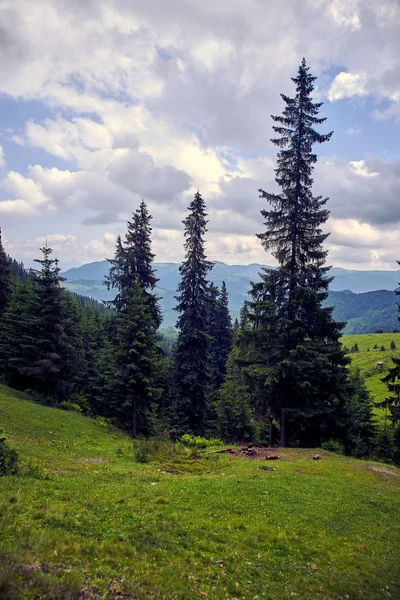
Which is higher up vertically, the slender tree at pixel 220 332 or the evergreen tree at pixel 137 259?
the evergreen tree at pixel 137 259

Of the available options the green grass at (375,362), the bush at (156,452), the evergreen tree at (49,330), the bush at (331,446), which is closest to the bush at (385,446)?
the bush at (331,446)

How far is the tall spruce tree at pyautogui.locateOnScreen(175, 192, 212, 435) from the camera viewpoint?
32.8 m

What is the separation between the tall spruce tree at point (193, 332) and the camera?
108 feet

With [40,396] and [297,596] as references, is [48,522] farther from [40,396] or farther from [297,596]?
[40,396]

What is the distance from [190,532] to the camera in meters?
8.95

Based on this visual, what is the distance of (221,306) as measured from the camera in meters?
52.8

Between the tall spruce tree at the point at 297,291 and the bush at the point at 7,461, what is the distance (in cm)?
1654

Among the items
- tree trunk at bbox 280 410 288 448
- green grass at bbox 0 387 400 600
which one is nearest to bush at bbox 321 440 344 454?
tree trunk at bbox 280 410 288 448

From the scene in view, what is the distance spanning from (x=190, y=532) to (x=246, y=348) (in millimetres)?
18243

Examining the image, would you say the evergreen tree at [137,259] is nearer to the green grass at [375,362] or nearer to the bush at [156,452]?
the bush at [156,452]

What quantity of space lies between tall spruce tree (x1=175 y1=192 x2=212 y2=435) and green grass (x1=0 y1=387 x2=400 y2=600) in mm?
15634

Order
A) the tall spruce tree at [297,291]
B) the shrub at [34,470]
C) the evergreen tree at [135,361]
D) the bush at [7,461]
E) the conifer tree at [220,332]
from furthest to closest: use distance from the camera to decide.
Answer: the conifer tree at [220,332] → the evergreen tree at [135,361] → the tall spruce tree at [297,291] → the shrub at [34,470] → the bush at [7,461]

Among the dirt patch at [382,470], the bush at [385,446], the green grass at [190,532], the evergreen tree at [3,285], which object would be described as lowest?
the bush at [385,446]

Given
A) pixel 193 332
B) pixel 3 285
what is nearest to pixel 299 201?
pixel 193 332
